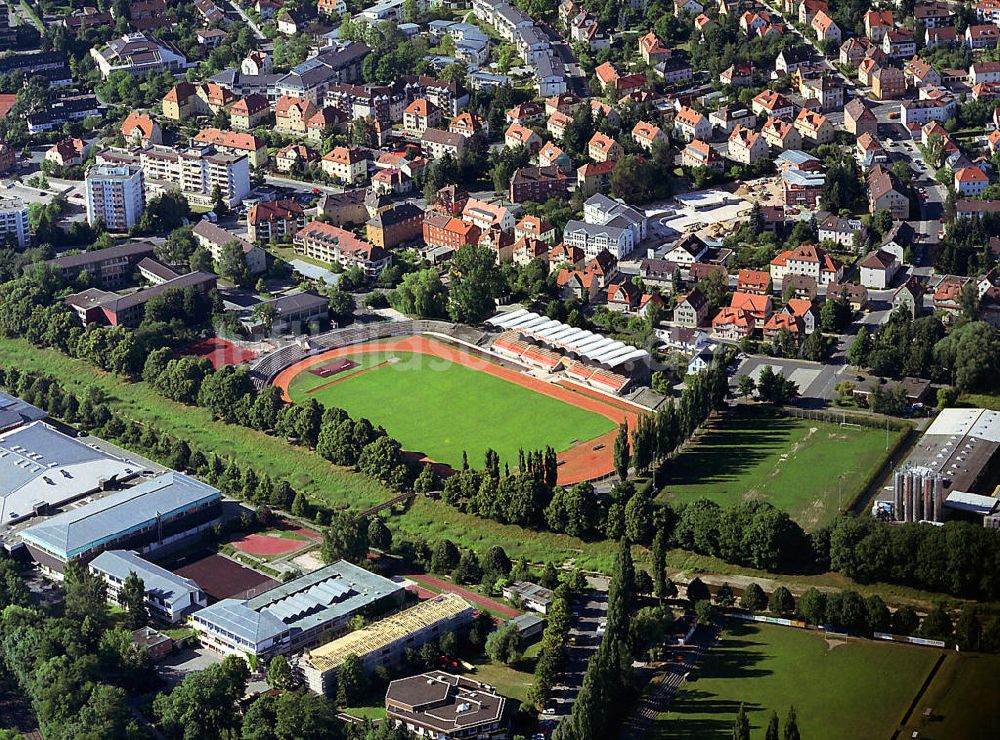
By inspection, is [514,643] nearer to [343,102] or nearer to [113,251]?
[113,251]

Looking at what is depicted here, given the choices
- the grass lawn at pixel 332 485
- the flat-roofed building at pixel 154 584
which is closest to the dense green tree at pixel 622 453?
the grass lawn at pixel 332 485

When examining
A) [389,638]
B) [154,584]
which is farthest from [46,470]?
[389,638]

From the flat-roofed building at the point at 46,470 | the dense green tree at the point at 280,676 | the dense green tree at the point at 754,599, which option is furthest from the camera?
the flat-roofed building at the point at 46,470

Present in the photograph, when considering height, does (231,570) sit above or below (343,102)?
below

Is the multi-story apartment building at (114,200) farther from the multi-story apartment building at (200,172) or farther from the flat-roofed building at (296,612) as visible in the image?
the flat-roofed building at (296,612)

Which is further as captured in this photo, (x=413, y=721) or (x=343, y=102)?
(x=343, y=102)

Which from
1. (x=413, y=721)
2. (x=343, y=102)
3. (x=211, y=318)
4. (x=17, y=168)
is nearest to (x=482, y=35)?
(x=343, y=102)
